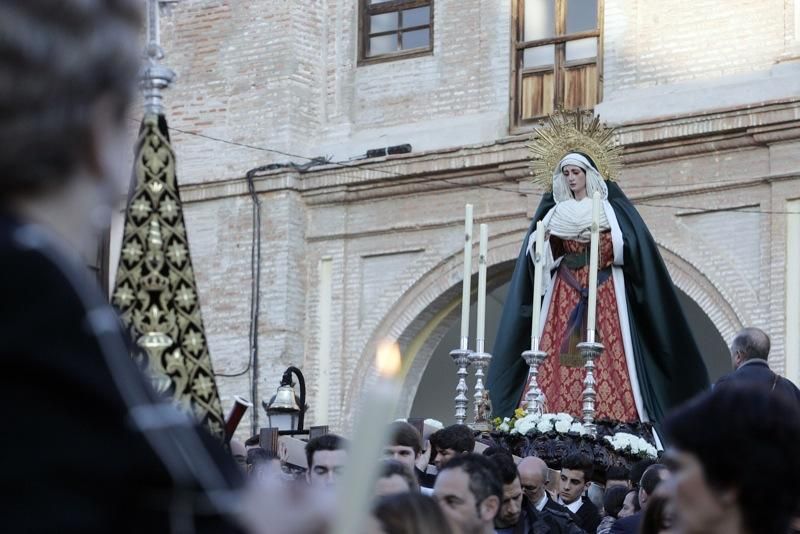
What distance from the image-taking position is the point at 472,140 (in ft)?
64.8

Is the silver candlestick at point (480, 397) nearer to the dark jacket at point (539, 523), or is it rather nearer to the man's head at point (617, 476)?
the man's head at point (617, 476)

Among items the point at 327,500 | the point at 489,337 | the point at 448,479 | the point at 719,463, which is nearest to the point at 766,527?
the point at 719,463

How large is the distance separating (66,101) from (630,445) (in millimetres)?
9298

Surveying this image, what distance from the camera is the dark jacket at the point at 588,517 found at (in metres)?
9.03

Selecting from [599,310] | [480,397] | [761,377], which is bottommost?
[761,377]

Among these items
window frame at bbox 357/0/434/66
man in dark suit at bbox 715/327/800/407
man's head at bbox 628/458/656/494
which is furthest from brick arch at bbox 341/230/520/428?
man in dark suit at bbox 715/327/800/407

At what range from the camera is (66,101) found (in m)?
1.51

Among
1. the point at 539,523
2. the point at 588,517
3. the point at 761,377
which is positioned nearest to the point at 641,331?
the point at 588,517

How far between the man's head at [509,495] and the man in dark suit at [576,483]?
6.52 ft

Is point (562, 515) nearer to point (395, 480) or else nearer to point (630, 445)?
point (630, 445)

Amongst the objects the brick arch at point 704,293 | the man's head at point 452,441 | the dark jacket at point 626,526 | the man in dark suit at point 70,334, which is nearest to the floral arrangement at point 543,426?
the man's head at point 452,441

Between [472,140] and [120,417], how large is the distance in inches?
723

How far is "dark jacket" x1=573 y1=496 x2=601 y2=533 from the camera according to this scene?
9.03m

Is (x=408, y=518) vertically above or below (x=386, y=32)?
below
